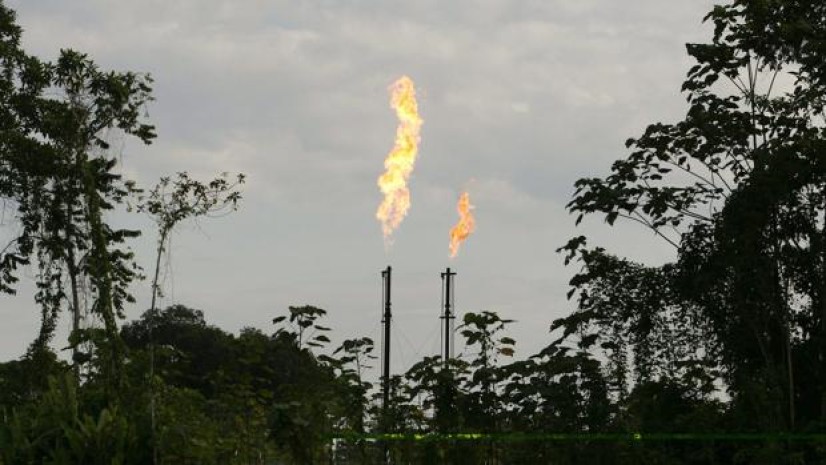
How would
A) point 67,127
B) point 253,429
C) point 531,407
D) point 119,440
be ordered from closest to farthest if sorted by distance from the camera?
point 119,440 < point 531,407 < point 253,429 < point 67,127

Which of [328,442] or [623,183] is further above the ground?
[623,183]

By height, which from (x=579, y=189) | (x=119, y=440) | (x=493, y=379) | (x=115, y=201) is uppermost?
(x=115, y=201)

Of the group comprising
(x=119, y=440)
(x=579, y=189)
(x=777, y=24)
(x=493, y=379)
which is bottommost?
(x=119, y=440)

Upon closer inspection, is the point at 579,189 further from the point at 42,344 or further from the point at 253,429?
the point at 42,344

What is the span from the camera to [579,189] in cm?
1438

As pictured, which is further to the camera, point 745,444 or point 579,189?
point 579,189

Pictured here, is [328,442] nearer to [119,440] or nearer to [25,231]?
[119,440]

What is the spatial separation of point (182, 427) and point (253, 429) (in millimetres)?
2147

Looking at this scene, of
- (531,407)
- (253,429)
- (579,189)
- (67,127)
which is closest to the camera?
(531,407)

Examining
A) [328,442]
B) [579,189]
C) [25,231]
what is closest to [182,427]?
[328,442]

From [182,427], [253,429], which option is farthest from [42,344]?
[182,427]

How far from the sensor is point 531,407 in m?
11.1

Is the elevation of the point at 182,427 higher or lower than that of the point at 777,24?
lower

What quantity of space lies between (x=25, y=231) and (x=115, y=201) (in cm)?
252
